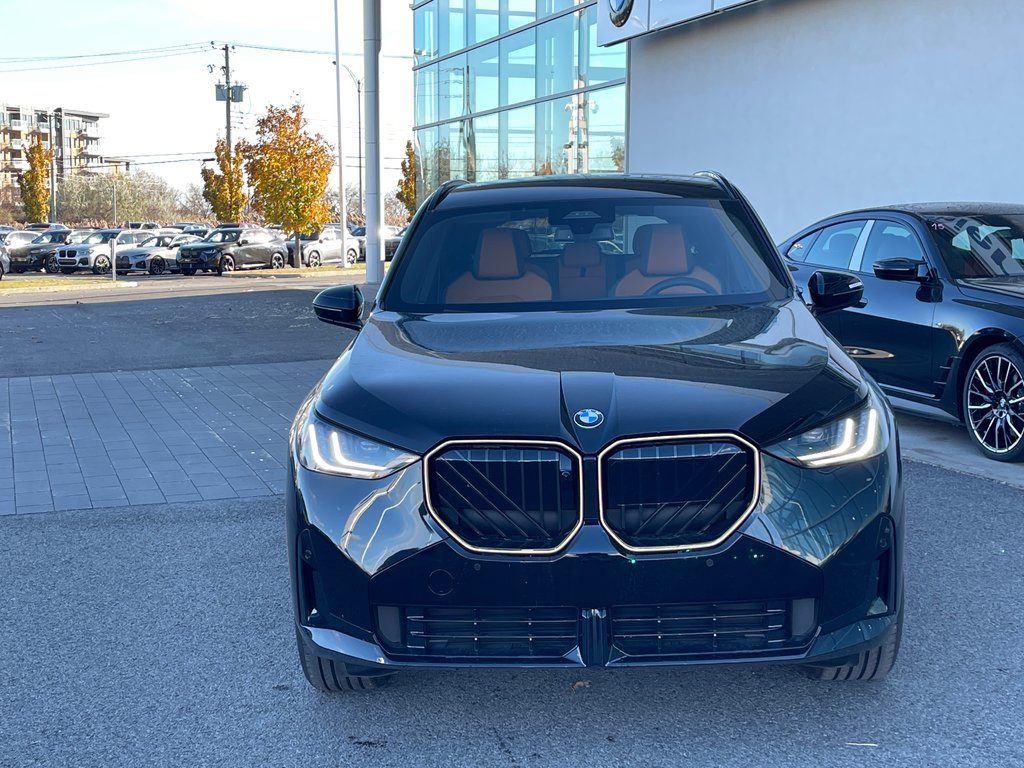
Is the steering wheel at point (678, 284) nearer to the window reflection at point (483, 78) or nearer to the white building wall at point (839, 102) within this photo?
the white building wall at point (839, 102)

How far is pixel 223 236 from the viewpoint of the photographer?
3966cm

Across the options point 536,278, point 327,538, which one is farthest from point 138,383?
point 327,538

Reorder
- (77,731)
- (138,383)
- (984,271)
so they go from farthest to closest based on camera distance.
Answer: (138,383), (984,271), (77,731)

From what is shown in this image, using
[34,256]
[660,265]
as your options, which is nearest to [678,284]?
[660,265]

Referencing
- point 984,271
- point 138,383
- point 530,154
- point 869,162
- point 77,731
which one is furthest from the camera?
point 530,154

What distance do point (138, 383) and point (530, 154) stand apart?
13.2 meters

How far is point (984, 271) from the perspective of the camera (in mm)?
7734

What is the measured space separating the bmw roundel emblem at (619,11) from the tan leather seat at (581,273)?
49.4ft

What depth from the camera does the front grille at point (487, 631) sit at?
3.12 metres

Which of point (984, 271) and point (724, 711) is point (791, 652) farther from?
point (984, 271)

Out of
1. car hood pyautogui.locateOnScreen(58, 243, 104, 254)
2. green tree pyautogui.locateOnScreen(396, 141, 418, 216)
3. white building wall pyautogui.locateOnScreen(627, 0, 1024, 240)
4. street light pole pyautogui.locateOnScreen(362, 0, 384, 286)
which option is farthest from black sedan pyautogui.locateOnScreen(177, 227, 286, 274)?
white building wall pyautogui.locateOnScreen(627, 0, 1024, 240)

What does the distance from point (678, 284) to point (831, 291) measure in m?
0.76

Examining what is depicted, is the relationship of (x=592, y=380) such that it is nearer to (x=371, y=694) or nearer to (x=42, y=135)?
(x=371, y=694)

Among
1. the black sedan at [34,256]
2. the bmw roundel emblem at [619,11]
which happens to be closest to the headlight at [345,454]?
the bmw roundel emblem at [619,11]
